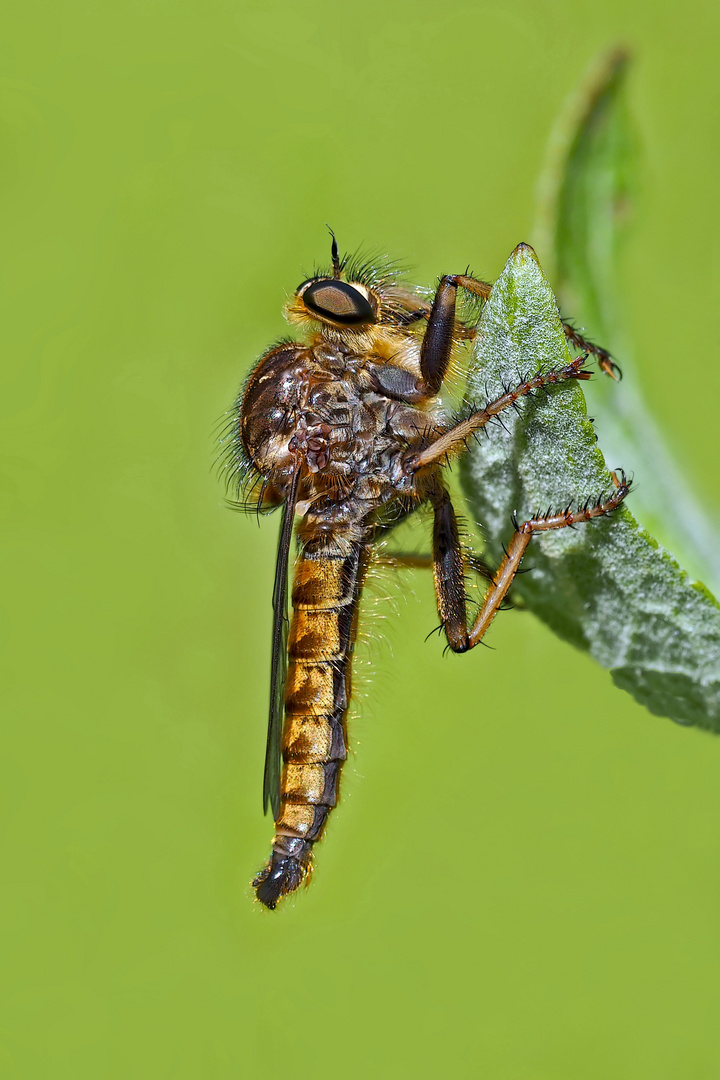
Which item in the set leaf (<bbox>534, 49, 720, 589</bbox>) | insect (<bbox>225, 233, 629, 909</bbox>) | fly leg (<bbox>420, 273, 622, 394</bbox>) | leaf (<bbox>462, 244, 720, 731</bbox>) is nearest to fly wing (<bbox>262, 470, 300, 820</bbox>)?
insect (<bbox>225, 233, 629, 909</bbox>)

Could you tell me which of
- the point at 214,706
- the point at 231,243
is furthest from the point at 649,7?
the point at 214,706

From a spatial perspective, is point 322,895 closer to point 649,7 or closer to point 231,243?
point 231,243

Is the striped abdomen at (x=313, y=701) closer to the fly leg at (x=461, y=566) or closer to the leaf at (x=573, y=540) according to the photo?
the fly leg at (x=461, y=566)

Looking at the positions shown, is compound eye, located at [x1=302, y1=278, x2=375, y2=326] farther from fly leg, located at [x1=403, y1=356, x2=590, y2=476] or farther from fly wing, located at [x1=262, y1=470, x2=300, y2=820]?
fly wing, located at [x1=262, y1=470, x2=300, y2=820]

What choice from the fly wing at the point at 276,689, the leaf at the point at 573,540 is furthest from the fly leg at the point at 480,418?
the fly wing at the point at 276,689

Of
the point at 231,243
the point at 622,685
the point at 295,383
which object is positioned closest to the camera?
the point at 622,685

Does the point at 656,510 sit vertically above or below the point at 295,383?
below

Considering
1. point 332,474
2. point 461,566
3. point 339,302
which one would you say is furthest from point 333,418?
point 461,566
